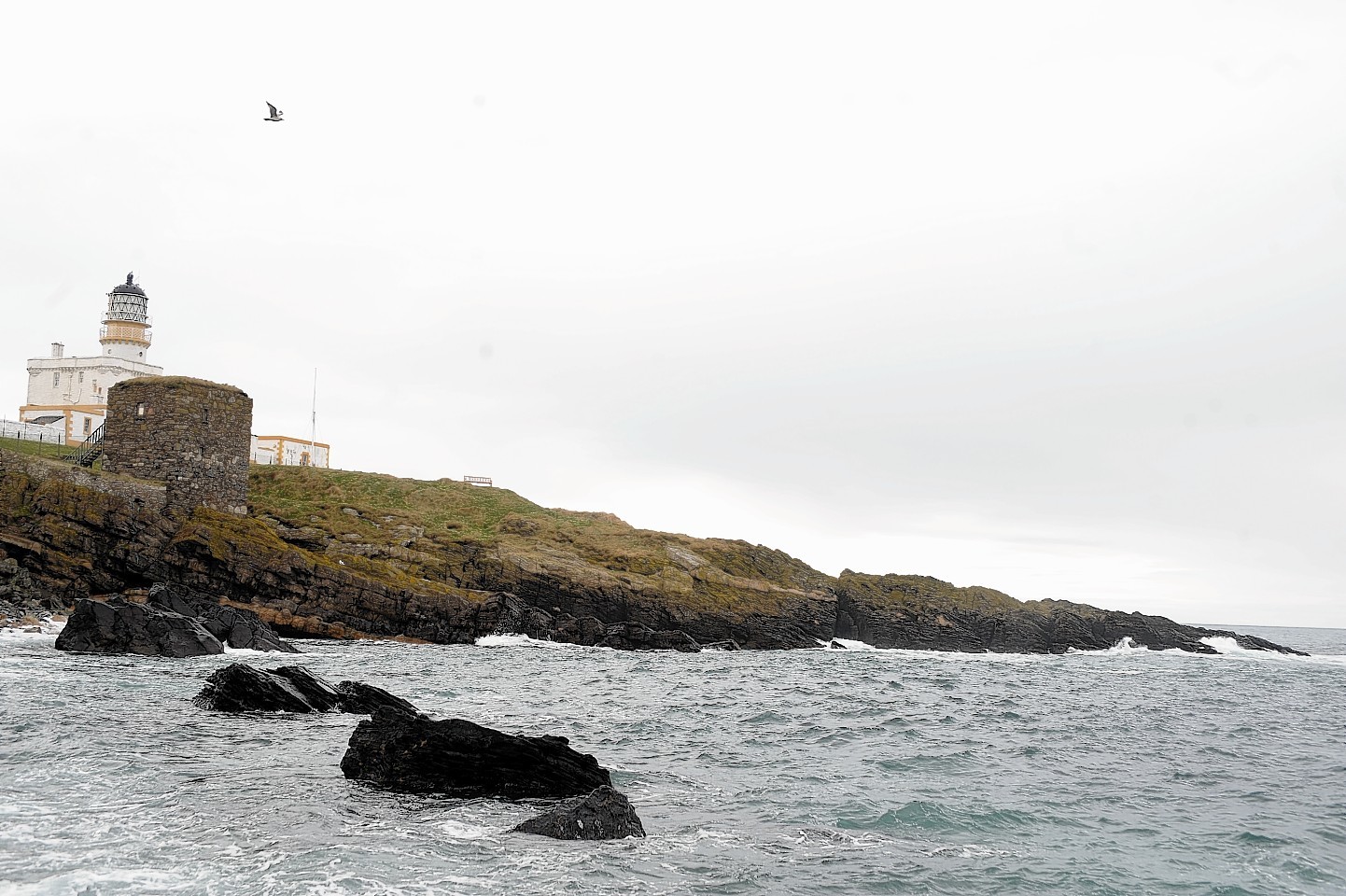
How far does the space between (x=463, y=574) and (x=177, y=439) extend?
54.1ft

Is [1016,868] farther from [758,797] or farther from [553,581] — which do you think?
[553,581]

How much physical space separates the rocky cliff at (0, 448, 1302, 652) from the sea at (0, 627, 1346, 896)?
38.9ft

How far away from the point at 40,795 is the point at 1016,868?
41.9 ft

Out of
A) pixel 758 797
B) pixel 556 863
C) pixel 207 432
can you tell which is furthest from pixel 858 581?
pixel 556 863

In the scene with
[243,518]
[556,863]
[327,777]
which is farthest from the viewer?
[243,518]

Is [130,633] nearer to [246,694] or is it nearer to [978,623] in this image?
[246,694]

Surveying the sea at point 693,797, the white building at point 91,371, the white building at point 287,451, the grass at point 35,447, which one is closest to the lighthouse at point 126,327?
the white building at point 91,371

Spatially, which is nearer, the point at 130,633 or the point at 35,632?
the point at 130,633

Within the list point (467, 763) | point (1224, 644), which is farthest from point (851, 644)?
point (467, 763)

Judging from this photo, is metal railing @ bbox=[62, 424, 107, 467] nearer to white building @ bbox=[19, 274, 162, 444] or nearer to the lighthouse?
white building @ bbox=[19, 274, 162, 444]

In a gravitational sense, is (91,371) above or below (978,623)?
above

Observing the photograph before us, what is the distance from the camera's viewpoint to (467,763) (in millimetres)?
14547

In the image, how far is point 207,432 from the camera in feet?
161

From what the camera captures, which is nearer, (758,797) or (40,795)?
(40,795)
